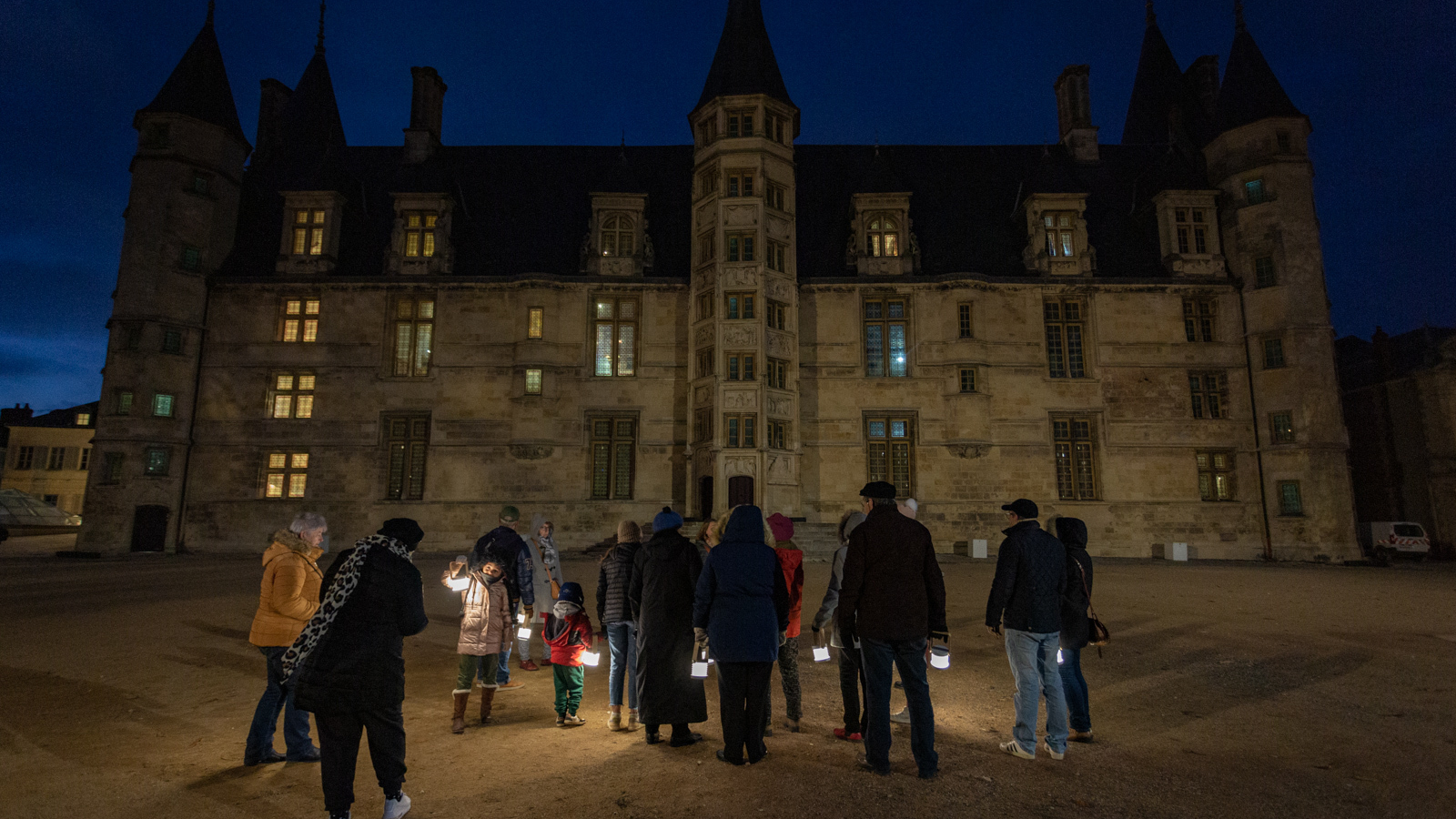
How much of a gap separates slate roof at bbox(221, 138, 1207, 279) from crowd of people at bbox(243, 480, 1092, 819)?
1884 centimetres

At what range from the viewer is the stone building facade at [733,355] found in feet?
71.7

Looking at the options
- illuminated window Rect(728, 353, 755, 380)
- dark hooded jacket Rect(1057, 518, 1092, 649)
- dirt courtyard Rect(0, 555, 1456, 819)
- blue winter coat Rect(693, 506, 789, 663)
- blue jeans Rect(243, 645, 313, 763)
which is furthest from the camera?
illuminated window Rect(728, 353, 755, 380)

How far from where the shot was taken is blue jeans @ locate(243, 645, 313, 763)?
4.83m

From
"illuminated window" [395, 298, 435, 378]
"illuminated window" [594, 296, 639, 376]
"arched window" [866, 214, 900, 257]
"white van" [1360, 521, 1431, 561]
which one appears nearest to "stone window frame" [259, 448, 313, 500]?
"illuminated window" [395, 298, 435, 378]

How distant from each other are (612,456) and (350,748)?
19079 millimetres

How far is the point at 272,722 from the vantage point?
489 cm

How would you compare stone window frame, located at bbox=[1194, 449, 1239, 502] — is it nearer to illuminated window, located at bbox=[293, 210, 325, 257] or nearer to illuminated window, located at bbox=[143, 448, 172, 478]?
illuminated window, located at bbox=[293, 210, 325, 257]

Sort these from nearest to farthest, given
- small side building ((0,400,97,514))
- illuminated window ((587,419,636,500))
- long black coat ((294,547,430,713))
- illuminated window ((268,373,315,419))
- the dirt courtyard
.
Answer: long black coat ((294,547,430,713)), the dirt courtyard, illuminated window ((587,419,636,500)), illuminated window ((268,373,315,419)), small side building ((0,400,97,514))

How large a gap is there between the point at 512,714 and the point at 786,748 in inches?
99.3

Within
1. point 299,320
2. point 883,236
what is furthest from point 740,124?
point 299,320

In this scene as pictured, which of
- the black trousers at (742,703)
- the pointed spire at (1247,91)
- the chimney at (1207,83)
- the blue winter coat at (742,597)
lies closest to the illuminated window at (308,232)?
the blue winter coat at (742,597)

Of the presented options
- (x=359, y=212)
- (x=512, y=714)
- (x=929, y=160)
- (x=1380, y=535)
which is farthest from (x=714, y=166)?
(x=1380, y=535)

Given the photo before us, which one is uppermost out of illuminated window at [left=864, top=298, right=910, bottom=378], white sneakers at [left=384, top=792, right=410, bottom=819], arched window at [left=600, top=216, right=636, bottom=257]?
arched window at [left=600, top=216, right=636, bottom=257]

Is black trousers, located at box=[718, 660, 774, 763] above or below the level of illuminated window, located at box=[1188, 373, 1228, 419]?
below
